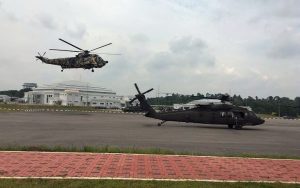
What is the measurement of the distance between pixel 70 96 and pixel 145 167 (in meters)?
160

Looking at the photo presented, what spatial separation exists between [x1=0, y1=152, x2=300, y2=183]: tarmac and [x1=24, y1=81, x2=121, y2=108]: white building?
14265 cm

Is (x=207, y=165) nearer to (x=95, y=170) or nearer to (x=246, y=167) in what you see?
(x=246, y=167)

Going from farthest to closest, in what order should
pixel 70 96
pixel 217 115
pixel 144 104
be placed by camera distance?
1. pixel 70 96
2. pixel 144 104
3. pixel 217 115

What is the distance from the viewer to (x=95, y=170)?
32.2ft

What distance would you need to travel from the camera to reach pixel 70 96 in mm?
167375

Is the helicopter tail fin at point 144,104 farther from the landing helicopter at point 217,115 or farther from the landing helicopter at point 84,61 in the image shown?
the landing helicopter at point 84,61

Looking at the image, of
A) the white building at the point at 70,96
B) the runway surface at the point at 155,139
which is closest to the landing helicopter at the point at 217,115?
the runway surface at the point at 155,139

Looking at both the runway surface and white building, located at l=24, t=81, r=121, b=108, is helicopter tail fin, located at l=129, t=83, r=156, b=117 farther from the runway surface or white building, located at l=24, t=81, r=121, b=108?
white building, located at l=24, t=81, r=121, b=108

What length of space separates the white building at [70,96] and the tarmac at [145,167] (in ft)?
468

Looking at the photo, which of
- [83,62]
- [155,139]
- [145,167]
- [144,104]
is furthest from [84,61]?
[145,167]

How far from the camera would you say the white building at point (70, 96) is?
6526 inches

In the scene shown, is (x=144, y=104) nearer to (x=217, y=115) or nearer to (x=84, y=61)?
(x=217, y=115)

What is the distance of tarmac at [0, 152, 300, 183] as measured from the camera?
928cm

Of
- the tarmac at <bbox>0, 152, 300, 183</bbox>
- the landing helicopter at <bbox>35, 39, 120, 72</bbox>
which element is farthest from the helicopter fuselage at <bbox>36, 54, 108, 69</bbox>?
the tarmac at <bbox>0, 152, 300, 183</bbox>
